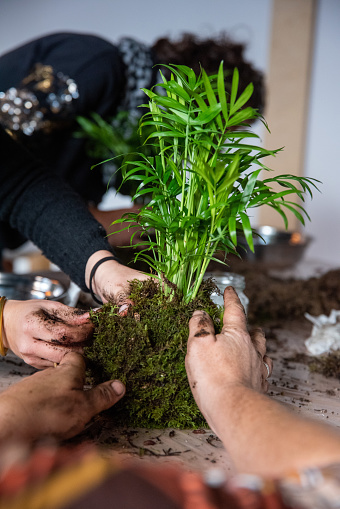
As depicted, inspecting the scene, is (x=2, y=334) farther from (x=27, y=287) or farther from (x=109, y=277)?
(x=27, y=287)

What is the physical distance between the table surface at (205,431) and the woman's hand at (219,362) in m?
0.08

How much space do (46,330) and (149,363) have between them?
0.20 meters

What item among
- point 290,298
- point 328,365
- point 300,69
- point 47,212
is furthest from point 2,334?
point 300,69

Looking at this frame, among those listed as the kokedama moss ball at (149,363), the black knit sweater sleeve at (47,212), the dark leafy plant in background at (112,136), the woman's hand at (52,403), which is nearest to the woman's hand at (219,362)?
the kokedama moss ball at (149,363)

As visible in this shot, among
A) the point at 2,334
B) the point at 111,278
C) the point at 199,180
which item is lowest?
the point at 2,334

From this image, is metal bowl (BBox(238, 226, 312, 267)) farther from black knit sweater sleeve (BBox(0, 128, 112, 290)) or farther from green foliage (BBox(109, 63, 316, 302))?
green foliage (BBox(109, 63, 316, 302))

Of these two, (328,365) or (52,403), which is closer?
(52,403)

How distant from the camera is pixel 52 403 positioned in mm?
646

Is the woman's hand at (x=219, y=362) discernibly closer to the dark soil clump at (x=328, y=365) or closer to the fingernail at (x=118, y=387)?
the fingernail at (x=118, y=387)

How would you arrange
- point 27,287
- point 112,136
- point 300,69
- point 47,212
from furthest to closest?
point 300,69
point 112,136
point 27,287
point 47,212

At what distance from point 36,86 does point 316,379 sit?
137 cm

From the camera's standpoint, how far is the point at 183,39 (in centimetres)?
162

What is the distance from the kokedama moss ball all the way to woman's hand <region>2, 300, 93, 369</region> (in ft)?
0.13

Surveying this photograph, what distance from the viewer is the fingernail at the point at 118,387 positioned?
74cm
